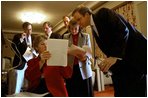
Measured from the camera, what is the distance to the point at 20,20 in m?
4.44

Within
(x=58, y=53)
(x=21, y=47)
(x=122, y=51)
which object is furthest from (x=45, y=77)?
(x=21, y=47)

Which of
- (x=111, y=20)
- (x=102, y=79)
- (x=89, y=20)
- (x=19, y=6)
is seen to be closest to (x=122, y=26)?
(x=111, y=20)

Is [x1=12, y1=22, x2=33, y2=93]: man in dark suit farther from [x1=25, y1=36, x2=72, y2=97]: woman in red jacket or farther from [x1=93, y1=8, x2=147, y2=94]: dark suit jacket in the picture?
[x1=93, y1=8, x2=147, y2=94]: dark suit jacket

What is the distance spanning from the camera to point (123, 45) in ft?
3.06

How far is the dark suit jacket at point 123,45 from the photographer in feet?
3.11

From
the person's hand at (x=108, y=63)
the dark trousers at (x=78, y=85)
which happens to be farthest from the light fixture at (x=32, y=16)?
the person's hand at (x=108, y=63)

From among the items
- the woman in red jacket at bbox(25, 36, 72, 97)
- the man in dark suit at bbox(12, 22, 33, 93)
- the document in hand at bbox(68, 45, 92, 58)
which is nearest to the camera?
the woman in red jacket at bbox(25, 36, 72, 97)

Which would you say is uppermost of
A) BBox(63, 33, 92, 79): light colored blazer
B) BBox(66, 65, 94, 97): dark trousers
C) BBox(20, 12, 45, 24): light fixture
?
BBox(20, 12, 45, 24): light fixture

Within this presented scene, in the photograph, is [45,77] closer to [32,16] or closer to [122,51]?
[122,51]

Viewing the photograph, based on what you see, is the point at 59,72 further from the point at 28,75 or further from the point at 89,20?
the point at 89,20

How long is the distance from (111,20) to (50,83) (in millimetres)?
436

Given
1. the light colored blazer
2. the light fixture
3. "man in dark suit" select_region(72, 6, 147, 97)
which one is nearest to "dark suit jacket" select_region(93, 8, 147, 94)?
"man in dark suit" select_region(72, 6, 147, 97)

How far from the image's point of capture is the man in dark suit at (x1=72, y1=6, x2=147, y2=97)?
95cm

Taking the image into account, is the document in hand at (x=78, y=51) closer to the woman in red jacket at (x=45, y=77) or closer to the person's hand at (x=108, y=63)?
the woman in red jacket at (x=45, y=77)
